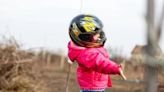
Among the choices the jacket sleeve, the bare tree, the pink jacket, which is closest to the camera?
the bare tree

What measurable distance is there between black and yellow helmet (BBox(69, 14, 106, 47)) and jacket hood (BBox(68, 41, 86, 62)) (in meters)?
0.03

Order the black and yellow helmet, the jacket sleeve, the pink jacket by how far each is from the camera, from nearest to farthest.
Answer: the jacket sleeve < the pink jacket < the black and yellow helmet

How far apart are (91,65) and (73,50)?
0.83 feet

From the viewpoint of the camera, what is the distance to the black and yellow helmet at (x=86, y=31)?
3451 mm

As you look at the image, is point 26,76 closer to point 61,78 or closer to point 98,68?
point 61,78

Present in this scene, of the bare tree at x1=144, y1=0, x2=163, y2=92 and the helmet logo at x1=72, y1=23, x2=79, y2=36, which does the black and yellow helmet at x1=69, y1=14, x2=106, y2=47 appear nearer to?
the helmet logo at x1=72, y1=23, x2=79, y2=36

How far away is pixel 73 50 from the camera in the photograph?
3.59 m

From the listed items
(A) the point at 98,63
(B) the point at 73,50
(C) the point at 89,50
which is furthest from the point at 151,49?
(B) the point at 73,50

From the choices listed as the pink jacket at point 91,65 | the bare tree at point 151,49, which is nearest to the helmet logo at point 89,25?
the pink jacket at point 91,65

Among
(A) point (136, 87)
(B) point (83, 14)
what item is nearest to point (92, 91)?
(B) point (83, 14)

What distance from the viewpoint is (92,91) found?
3568mm

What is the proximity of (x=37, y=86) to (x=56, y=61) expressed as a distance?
7.71m

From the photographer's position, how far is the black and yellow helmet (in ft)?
11.3

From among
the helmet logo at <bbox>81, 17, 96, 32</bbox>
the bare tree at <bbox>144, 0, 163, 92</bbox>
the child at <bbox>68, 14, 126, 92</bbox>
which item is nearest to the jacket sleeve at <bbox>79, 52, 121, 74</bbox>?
the child at <bbox>68, 14, 126, 92</bbox>
